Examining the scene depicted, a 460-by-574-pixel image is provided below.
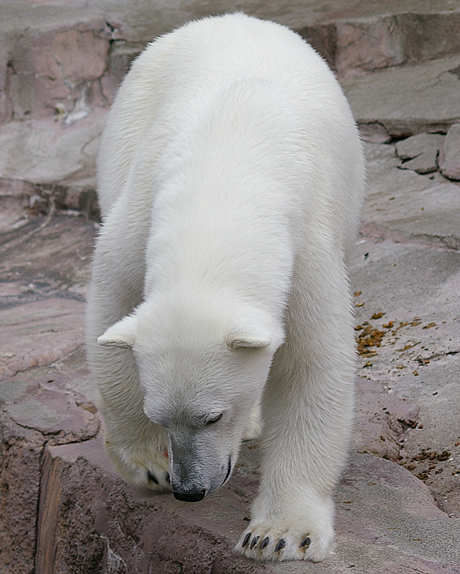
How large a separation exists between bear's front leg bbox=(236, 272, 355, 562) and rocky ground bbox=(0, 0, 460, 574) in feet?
0.34

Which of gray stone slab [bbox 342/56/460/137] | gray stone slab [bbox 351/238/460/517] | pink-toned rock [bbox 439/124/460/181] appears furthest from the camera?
gray stone slab [bbox 342/56/460/137]

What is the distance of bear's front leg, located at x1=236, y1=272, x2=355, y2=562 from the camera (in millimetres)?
2240

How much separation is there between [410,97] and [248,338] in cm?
496

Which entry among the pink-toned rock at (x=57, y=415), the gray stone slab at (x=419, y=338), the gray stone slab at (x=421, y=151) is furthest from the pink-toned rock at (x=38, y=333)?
the gray stone slab at (x=421, y=151)

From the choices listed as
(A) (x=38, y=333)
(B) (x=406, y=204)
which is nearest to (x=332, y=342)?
(A) (x=38, y=333)

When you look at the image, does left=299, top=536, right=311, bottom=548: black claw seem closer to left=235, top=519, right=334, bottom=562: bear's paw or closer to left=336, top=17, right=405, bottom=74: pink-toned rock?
left=235, top=519, right=334, bottom=562: bear's paw

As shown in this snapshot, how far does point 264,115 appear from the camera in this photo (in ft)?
7.41

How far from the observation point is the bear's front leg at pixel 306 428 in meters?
2.24

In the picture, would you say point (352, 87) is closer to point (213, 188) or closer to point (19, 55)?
point (19, 55)

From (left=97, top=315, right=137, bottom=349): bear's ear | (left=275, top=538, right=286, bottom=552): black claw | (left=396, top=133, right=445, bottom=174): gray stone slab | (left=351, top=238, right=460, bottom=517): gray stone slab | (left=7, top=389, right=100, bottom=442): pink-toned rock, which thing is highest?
(left=97, top=315, right=137, bottom=349): bear's ear

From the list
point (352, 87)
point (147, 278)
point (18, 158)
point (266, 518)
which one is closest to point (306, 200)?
point (147, 278)

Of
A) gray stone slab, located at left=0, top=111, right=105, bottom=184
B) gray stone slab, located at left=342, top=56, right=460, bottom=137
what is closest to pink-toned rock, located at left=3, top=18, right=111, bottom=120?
gray stone slab, located at left=0, top=111, right=105, bottom=184

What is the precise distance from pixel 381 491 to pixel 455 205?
2815mm

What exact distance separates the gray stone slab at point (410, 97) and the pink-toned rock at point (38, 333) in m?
2.83
